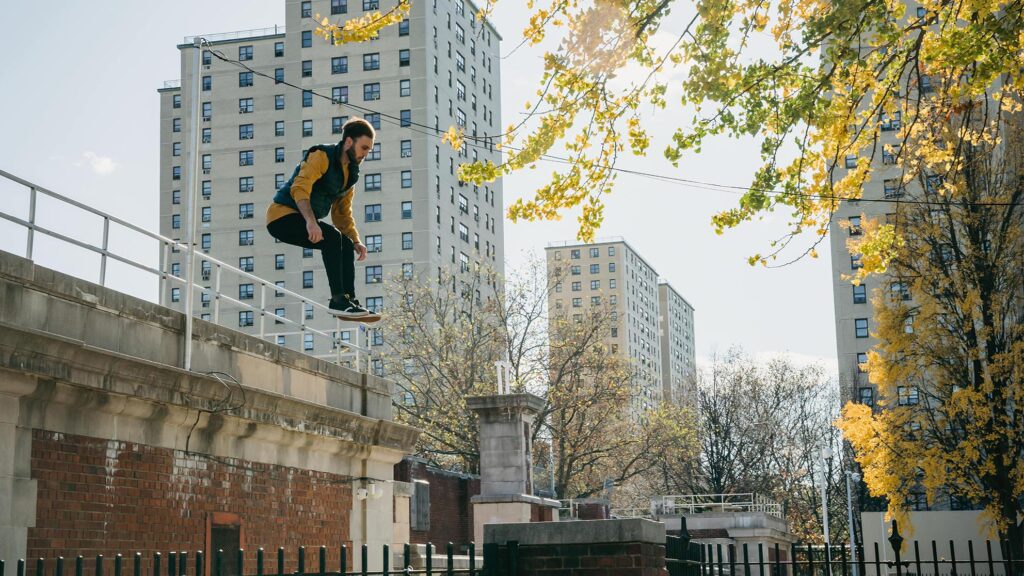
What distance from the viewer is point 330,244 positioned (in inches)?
443

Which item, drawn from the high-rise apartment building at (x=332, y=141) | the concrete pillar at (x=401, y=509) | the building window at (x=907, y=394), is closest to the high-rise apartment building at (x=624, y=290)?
the high-rise apartment building at (x=332, y=141)

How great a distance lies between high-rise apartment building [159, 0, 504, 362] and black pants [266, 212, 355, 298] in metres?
70.4

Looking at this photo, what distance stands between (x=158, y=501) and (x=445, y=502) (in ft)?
69.4

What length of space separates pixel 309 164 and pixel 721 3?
4.29m

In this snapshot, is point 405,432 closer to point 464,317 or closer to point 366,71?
point 464,317

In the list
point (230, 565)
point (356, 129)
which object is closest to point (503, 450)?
point (230, 565)

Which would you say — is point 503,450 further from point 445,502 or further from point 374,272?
point 374,272

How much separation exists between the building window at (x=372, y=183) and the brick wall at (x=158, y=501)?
71.3m

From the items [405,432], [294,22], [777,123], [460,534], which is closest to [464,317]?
[460,534]

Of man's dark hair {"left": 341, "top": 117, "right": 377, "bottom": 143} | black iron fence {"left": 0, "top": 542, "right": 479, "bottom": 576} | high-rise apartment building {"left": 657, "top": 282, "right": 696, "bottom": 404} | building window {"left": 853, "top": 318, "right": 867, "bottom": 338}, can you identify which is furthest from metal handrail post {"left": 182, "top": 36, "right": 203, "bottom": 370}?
high-rise apartment building {"left": 657, "top": 282, "right": 696, "bottom": 404}

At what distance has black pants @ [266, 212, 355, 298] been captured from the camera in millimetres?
10789

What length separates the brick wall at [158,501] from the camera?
10.1 meters

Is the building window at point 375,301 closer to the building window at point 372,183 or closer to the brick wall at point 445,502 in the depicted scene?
the building window at point 372,183

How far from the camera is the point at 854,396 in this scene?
63969 mm
